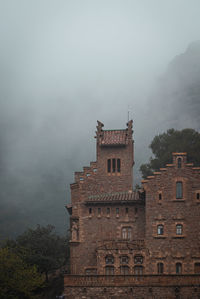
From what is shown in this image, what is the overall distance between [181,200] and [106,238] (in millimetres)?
10979

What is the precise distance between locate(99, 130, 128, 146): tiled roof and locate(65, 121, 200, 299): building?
0.93 feet

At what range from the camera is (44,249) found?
7362cm

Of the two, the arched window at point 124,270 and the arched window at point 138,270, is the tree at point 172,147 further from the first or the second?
the arched window at point 124,270

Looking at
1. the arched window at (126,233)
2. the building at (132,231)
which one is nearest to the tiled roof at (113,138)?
the building at (132,231)

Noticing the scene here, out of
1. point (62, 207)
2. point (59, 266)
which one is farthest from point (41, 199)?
point (59, 266)

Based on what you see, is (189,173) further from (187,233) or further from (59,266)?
(59,266)

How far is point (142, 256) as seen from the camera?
174ft

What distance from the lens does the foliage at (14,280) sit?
177ft

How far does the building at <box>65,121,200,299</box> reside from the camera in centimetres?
4784

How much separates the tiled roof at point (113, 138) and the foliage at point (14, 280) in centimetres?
2014

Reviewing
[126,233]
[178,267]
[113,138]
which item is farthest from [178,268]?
[113,138]

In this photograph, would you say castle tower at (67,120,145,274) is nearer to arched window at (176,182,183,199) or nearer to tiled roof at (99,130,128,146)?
tiled roof at (99,130,128,146)

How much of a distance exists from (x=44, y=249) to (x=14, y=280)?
1905 centimetres

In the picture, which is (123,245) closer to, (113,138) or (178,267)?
(178,267)
